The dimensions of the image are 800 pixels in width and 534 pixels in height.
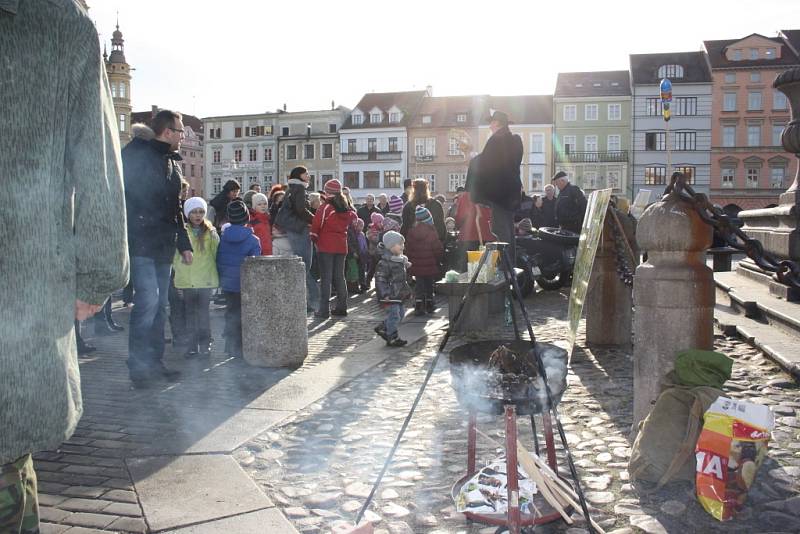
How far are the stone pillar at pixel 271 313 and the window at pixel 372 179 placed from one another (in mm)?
62773

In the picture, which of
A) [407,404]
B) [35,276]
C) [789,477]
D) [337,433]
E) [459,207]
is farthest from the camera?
[459,207]

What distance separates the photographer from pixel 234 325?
704 cm

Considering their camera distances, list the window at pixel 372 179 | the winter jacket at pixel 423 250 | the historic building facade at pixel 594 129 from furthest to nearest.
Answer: the window at pixel 372 179
the historic building facade at pixel 594 129
the winter jacket at pixel 423 250

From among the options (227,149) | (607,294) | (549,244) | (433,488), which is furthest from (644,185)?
(433,488)

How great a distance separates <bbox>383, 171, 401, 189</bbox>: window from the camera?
68000 mm

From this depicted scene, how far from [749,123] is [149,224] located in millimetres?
62908

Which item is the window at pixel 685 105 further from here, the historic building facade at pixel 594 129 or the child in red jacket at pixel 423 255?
the child in red jacket at pixel 423 255

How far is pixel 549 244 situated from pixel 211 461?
8698mm

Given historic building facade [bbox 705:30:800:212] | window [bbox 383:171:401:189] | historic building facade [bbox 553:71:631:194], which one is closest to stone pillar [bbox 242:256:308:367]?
historic building facade [bbox 553:71:631:194]

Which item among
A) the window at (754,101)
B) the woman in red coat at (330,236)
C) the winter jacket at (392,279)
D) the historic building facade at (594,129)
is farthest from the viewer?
the historic building facade at (594,129)

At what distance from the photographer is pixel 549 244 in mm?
11680

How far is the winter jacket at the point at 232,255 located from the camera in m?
7.17

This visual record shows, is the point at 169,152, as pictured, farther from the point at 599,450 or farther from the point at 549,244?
the point at 549,244

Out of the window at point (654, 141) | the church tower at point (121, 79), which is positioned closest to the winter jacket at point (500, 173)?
the window at point (654, 141)
